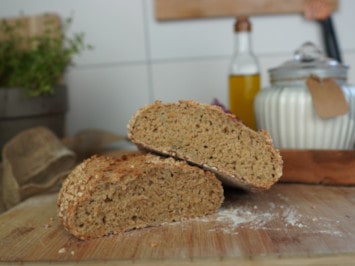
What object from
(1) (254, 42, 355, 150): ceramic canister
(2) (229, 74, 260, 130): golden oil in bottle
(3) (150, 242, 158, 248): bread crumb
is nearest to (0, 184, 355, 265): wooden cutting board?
(3) (150, 242, 158, 248): bread crumb

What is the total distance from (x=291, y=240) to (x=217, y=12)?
988 mm

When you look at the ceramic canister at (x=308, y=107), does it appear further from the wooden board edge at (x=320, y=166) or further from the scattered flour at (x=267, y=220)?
the scattered flour at (x=267, y=220)

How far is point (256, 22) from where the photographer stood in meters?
1.44

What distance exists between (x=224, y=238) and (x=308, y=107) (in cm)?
45

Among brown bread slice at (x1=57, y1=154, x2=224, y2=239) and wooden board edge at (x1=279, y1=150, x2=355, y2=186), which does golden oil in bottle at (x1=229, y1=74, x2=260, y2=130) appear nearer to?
wooden board edge at (x1=279, y1=150, x2=355, y2=186)

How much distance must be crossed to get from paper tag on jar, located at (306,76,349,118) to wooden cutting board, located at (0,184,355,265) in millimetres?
185

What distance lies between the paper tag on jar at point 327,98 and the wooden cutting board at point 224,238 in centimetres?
18

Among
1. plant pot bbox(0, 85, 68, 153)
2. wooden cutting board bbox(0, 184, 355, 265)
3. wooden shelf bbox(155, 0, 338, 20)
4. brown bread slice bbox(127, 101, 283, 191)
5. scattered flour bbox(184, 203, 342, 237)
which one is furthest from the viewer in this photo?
wooden shelf bbox(155, 0, 338, 20)

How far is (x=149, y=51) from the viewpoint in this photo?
1.49 metres

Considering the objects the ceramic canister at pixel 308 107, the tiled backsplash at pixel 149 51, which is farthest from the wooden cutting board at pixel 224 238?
the tiled backsplash at pixel 149 51

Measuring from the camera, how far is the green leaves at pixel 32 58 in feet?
3.94

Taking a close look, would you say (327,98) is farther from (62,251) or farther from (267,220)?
(62,251)

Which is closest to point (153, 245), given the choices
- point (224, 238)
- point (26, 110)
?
point (224, 238)

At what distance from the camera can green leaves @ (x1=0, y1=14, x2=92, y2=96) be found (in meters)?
1.20
